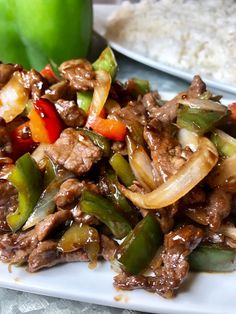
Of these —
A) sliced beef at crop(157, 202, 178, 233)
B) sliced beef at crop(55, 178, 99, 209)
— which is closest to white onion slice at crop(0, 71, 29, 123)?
sliced beef at crop(55, 178, 99, 209)

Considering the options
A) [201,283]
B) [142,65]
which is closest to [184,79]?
[142,65]

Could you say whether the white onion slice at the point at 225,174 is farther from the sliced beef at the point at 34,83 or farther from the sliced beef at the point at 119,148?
the sliced beef at the point at 34,83

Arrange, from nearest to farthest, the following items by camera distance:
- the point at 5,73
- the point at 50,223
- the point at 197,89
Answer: the point at 50,223, the point at 197,89, the point at 5,73

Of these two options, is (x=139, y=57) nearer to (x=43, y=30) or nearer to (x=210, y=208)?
(x=43, y=30)

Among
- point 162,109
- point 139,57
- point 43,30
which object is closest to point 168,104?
point 162,109

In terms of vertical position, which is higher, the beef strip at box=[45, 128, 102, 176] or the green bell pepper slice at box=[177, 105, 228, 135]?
the green bell pepper slice at box=[177, 105, 228, 135]

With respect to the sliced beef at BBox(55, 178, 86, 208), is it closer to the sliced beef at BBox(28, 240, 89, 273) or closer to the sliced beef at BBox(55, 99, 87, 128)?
the sliced beef at BBox(28, 240, 89, 273)

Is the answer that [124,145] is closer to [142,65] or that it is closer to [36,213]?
[36,213]
